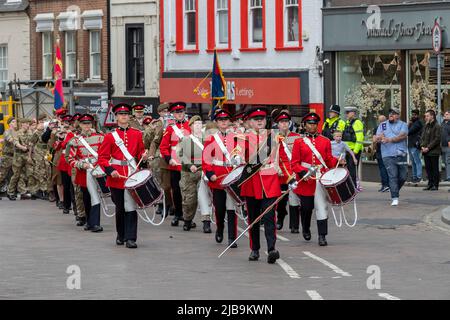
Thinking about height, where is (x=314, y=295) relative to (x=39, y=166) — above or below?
below

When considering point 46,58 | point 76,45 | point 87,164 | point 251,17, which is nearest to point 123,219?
point 87,164

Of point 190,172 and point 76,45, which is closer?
point 190,172

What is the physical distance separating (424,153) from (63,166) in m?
9.00

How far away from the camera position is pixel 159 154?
23.4 meters

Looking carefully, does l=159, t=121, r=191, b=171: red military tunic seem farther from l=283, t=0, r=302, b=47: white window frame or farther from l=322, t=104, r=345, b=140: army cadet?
l=283, t=0, r=302, b=47: white window frame

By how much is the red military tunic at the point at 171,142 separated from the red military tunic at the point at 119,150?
115 inches

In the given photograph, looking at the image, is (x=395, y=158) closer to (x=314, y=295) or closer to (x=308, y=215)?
(x=308, y=215)

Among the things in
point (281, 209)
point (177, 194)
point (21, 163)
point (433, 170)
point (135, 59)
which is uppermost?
point (135, 59)

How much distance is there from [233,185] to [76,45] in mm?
31532

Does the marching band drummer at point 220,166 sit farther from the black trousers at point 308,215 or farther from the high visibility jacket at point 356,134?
the high visibility jacket at point 356,134

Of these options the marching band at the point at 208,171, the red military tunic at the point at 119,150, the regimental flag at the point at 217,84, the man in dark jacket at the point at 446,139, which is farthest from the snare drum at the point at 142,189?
the regimental flag at the point at 217,84

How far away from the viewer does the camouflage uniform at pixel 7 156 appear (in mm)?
30703

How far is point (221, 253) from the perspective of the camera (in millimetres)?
17547

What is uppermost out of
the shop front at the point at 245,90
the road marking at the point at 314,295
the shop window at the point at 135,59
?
the shop window at the point at 135,59
